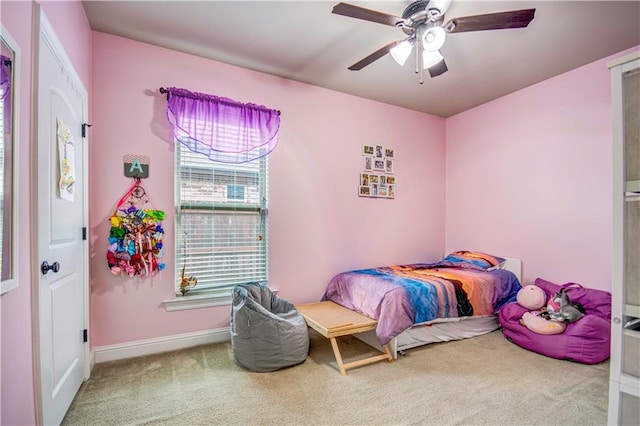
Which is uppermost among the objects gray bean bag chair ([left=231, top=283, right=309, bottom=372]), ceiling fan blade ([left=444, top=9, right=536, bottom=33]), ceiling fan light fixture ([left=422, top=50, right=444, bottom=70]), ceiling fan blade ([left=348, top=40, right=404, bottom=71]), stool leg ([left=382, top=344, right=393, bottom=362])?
ceiling fan blade ([left=348, top=40, right=404, bottom=71])

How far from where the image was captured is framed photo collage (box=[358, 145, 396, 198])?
3.75 meters

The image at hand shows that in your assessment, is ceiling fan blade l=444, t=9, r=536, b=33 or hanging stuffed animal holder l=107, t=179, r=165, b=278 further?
hanging stuffed animal holder l=107, t=179, r=165, b=278

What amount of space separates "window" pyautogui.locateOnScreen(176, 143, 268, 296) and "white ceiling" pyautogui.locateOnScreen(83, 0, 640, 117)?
936mm

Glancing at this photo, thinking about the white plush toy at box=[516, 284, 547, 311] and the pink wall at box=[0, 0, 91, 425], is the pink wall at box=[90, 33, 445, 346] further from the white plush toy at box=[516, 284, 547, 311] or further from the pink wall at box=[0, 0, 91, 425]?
the white plush toy at box=[516, 284, 547, 311]

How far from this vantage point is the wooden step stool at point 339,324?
7.81ft

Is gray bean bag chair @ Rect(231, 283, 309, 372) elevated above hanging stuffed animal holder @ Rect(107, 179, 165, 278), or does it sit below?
below

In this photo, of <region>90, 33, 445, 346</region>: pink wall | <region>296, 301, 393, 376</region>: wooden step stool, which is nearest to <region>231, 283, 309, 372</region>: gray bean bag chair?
<region>296, 301, 393, 376</region>: wooden step stool

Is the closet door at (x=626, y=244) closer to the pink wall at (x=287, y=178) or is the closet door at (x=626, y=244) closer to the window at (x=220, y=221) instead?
the pink wall at (x=287, y=178)

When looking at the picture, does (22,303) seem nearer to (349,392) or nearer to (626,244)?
(349,392)

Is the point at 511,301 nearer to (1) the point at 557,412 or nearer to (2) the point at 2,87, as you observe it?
(1) the point at 557,412

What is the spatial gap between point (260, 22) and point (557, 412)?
3256 millimetres

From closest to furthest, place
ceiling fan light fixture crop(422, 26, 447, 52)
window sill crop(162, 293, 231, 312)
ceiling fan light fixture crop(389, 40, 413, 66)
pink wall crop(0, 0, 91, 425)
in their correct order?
pink wall crop(0, 0, 91, 425)
ceiling fan light fixture crop(422, 26, 447, 52)
ceiling fan light fixture crop(389, 40, 413, 66)
window sill crop(162, 293, 231, 312)

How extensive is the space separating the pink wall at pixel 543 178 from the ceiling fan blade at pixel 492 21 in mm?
1812

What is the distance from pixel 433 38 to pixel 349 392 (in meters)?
2.37
